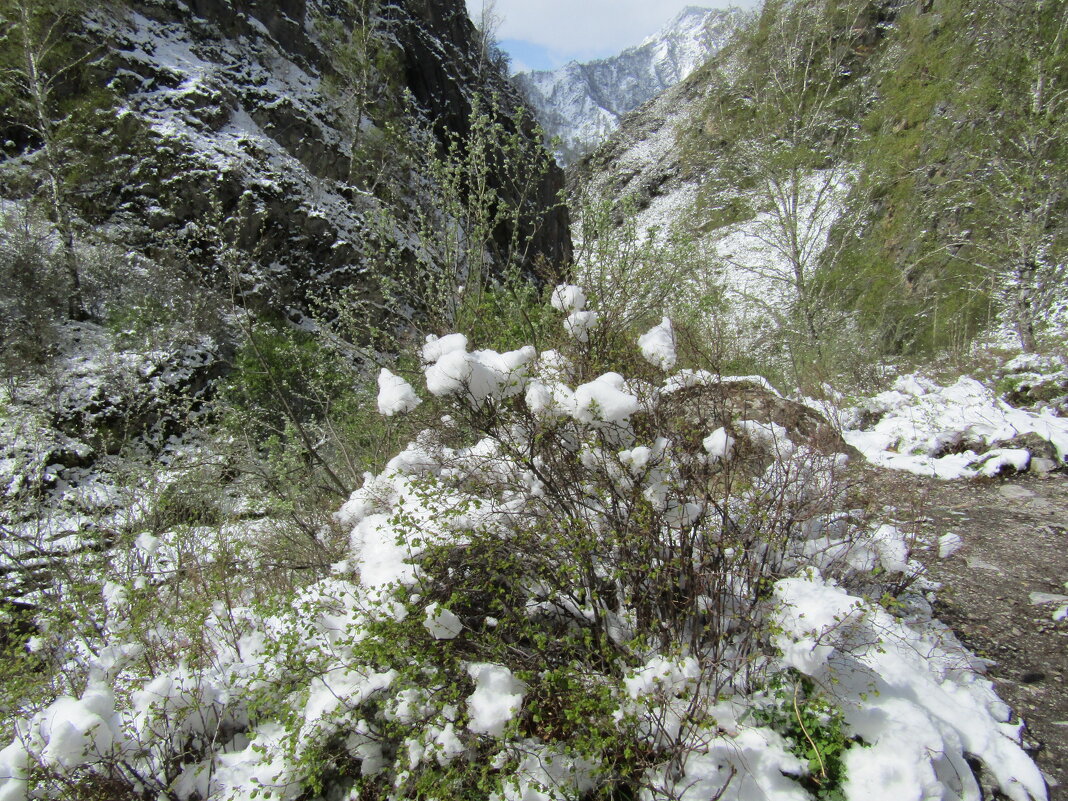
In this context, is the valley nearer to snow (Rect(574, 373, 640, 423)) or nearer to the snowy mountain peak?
snow (Rect(574, 373, 640, 423))

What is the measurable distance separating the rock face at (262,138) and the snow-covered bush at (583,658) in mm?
7293

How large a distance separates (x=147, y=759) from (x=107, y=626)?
1.22 metres

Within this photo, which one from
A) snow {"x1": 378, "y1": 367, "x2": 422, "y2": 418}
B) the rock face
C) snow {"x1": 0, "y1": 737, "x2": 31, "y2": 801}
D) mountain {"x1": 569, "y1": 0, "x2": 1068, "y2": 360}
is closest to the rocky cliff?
the rock face

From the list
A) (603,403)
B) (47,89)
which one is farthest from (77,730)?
(47,89)

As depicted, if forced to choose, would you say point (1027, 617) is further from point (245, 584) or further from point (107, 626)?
point (107, 626)

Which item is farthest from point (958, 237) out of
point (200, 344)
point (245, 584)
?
point (200, 344)

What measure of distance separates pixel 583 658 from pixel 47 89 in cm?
1334

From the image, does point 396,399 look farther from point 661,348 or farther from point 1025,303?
point 1025,303

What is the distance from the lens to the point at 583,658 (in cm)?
232

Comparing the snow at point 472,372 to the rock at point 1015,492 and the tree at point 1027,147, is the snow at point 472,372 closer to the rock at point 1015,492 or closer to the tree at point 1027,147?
the rock at point 1015,492

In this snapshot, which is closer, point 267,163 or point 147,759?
point 147,759

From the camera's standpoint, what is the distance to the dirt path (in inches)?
87.0

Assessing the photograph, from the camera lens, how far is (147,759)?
2.35 meters

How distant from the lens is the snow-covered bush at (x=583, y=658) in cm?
193
